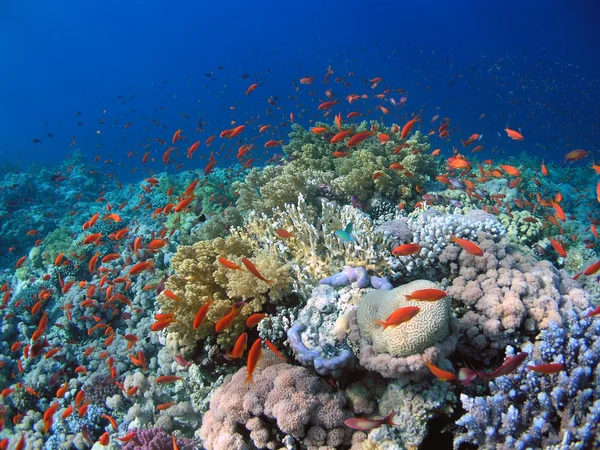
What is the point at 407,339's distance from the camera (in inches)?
123

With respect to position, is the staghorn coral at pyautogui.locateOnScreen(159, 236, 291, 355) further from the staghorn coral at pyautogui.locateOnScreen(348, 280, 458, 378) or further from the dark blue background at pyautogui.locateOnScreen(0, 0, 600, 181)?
the dark blue background at pyautogui.locateOnScreen(0, 0, 600, 181)

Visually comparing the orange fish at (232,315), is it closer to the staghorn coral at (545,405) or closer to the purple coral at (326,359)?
the purple coral at (326,359)

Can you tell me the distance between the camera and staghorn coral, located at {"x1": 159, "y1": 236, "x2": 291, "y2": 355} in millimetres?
4516

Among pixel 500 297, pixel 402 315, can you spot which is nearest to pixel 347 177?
pixel 500 297

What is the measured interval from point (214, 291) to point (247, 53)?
160 metres

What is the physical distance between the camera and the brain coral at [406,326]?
10.2ft

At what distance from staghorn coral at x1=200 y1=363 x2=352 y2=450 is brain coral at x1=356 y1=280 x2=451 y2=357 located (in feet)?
2.65

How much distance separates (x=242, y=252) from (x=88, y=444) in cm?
510

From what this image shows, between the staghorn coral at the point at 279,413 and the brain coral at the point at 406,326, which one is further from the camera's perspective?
the staghorn coral at the point at 279,413

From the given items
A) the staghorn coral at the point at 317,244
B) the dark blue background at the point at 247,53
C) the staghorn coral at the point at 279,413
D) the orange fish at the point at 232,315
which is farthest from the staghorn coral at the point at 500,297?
the dark blue background at the point at 247,53

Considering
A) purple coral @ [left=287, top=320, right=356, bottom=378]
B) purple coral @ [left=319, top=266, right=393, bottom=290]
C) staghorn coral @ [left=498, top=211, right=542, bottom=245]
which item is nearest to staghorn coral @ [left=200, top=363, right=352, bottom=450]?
purple coral @ [left=287, top=320, right=356, bottom=378]

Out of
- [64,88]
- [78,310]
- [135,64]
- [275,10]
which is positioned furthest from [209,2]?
[78,310]

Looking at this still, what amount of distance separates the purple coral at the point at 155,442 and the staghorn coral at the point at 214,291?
116 centimetres

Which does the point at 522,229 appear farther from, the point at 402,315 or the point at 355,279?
the point at 402,315
